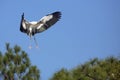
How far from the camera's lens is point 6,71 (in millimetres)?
8828

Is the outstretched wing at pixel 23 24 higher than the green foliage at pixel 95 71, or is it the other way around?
the outstretched wing at pixel 23 24

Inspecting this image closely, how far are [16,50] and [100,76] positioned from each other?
92.2 inches

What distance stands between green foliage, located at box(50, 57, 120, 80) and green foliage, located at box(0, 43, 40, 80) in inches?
46.7

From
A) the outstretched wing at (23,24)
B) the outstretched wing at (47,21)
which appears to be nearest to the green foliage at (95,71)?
the outstretched wing at (47,21)

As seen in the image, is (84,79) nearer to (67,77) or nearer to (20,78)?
(67,77)

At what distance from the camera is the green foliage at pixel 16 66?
876 centimetres

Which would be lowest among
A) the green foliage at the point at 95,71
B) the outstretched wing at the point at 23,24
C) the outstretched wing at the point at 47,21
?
the green foliage at the point at 95,71

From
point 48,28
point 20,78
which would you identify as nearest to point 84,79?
point 48,28

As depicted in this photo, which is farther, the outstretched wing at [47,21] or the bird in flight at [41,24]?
the outstretched wing at [47,21]

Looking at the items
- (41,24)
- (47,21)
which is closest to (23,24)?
(41,24)

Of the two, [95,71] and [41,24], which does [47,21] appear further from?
[95,71]

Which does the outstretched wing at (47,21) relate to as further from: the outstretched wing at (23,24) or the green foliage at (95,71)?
the green foliage at (95,71)

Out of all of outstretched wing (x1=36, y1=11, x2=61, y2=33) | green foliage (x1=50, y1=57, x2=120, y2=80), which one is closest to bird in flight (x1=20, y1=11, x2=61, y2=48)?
outstretched wing (x1=36, y1=11, x2=61, y2=33)

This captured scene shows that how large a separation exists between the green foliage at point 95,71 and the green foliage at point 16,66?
1.19 meters
